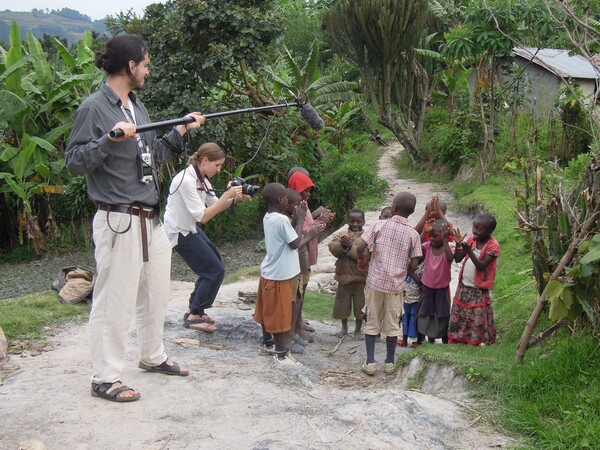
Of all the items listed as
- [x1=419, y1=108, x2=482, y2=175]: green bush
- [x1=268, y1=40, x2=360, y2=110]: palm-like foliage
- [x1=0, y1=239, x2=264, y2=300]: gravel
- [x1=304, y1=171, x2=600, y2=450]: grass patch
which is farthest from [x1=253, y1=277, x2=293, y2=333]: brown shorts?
[x1=419, y1=108, x2=482, y2=175]: green bush

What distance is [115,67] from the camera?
3.97 meters

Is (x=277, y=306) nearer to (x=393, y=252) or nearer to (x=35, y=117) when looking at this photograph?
(x=393, y=252)

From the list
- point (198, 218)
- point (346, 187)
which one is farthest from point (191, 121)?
point (346, 187)

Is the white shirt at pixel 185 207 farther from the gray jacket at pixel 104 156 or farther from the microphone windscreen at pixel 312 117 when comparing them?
the gray jacket at pixel 104 156

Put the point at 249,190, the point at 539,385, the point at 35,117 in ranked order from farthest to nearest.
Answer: the point at 35,117 → the point at 249,190 → the point at 539,385

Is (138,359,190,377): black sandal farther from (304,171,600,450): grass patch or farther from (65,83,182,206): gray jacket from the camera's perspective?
(304,171,600,450): grass patch

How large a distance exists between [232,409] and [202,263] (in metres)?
2.01

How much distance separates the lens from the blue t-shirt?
5.23m

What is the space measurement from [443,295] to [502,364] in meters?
1.41

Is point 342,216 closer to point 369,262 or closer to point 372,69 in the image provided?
point 372,69

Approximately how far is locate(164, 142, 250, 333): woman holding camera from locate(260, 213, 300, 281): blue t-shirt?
1.55 feet

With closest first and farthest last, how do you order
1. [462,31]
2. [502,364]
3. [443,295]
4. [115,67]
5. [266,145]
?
[115,67], [502,364], [443,295], [462,31], [266,145]

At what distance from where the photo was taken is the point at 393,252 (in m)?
5.32

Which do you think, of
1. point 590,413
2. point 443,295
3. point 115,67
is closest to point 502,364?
point 590,413
